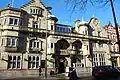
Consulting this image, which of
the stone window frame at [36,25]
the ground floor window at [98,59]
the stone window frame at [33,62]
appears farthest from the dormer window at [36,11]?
the ground floor window at [98,59]

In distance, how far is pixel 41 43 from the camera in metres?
37.2

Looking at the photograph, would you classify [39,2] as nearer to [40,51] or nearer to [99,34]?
[40,51]

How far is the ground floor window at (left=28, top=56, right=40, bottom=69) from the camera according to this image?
116 feet

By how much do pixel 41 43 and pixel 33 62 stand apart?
4343 millimetres

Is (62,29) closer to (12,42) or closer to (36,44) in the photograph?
(36,44)

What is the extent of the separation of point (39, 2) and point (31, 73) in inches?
636

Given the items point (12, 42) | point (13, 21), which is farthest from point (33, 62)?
point (13, 21)

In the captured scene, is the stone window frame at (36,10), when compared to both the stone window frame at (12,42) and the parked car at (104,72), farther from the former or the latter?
the parked car at (104,72)

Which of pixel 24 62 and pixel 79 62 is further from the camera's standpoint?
pixel 79 62

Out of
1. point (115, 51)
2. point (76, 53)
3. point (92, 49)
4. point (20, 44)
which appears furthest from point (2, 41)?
point (115, 51)

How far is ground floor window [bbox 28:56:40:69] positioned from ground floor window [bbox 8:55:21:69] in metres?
2.20

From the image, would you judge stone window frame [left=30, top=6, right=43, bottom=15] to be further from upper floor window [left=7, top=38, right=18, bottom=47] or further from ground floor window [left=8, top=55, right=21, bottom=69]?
ground floor window [left=8, top=55, right=21, bottom=69]

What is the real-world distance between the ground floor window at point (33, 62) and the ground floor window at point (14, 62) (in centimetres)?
220

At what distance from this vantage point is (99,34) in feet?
152
